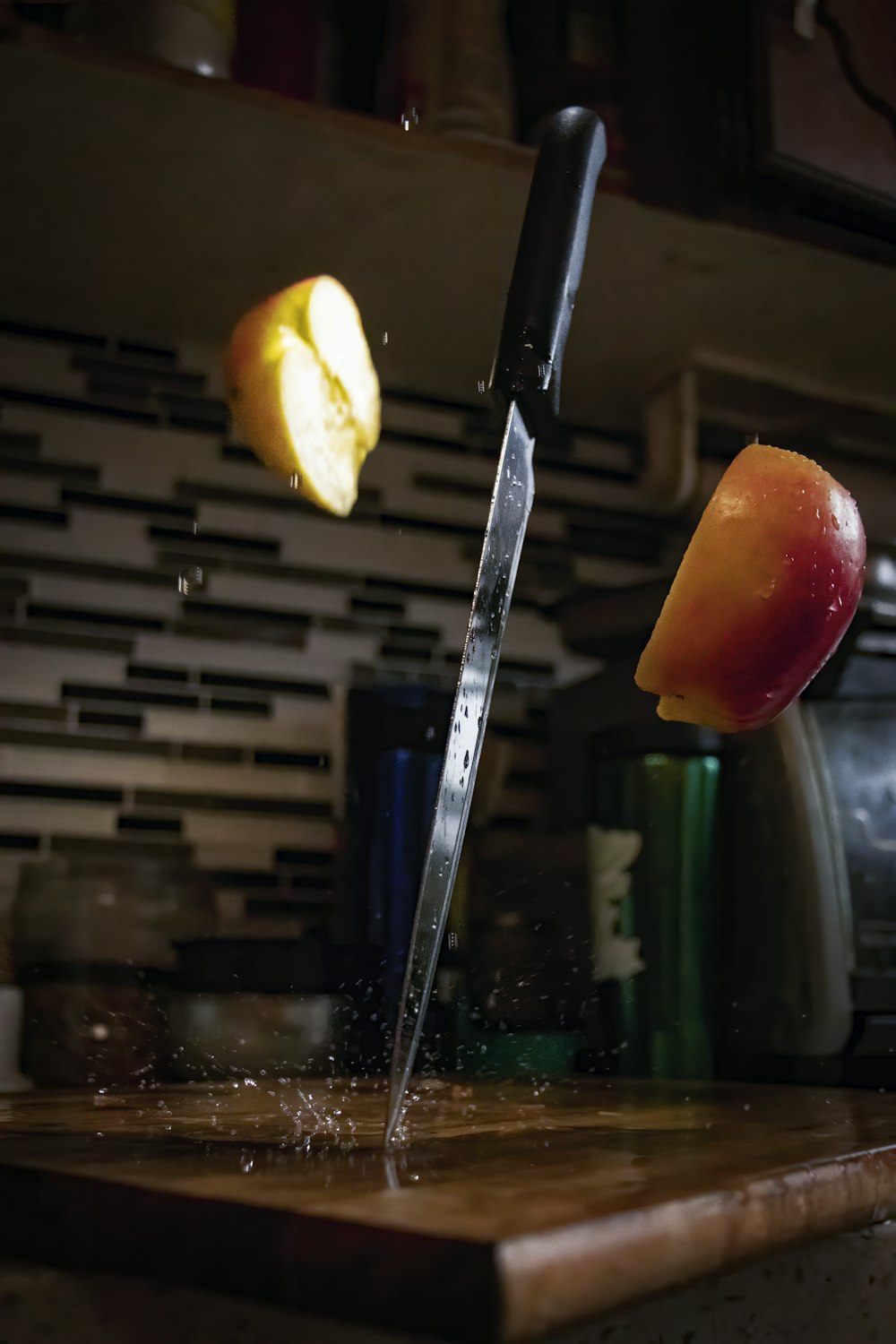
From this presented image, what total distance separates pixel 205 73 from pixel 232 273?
0.64 ft

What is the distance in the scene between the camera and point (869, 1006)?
2.67 feet

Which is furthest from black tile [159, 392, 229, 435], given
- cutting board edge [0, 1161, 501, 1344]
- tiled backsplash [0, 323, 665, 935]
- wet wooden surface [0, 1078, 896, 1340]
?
cutting board edge [0, 1161, 501, 1344]

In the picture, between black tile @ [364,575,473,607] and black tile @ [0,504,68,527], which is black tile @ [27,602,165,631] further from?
black tile @ [364,575,473,607]

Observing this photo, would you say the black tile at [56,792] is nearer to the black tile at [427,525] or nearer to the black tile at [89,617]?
the black tile at [89,617]

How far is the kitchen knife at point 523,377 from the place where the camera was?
22.3 inches

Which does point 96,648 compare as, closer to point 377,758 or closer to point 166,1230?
point 377,758

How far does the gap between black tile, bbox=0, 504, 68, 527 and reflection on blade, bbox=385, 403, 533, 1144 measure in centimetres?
44

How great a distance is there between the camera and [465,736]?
0.56m

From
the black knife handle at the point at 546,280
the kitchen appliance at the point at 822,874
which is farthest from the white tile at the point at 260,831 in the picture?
the black knife handle at the point at 546,280

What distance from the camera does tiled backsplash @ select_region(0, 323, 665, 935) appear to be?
35.0 inches

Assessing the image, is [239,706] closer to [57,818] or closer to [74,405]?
[57,818]

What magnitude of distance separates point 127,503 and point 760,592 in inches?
22.0

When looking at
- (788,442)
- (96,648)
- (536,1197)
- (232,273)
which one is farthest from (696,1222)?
(788,442)

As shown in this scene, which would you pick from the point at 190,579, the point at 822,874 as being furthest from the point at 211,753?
→ the point at 822,874
